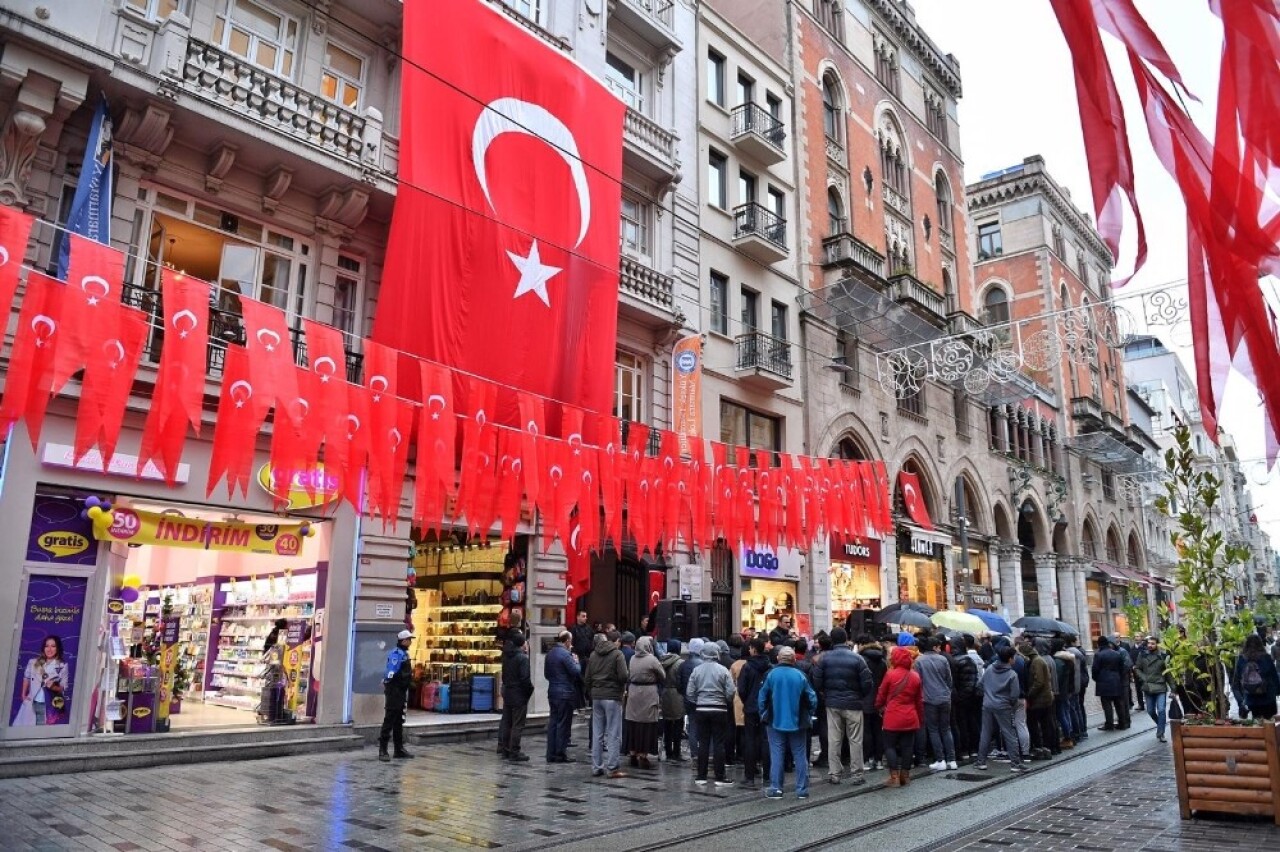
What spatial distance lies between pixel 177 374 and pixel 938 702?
33.7 feet

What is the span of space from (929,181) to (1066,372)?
1633 centimetres

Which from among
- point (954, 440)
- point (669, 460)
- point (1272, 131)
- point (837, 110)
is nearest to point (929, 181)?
point (837, 110)

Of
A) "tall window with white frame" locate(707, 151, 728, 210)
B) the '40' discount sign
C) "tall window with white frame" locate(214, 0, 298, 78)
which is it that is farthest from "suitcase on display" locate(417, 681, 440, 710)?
"tall window with white frame" locate(707, 151, 728, 210)

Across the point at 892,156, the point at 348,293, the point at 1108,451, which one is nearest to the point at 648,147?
the point at 348,293

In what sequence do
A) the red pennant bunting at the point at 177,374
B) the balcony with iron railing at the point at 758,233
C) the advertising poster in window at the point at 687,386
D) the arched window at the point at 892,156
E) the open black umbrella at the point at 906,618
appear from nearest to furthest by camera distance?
the red pennant bunting at the point at 177,374 < the open black umbrella at the point at 906,618 < the advertising poster in window at the point at 687,386 < the balcony with iron railing at the point at 758,233 < the arched window at the point at 892,156

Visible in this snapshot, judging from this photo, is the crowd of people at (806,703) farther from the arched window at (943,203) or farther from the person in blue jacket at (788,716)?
the arched window at (943,203)

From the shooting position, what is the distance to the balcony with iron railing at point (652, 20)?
21.3m

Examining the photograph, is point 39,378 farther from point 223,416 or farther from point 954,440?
point 954,440

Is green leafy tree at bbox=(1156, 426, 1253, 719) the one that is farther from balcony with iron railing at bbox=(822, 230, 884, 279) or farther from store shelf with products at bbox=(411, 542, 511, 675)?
balcony with iron railing at bbox=(822, 230, 884, 279)

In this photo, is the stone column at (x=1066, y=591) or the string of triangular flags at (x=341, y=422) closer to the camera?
the string of triangular flags at (x=341, y=422)

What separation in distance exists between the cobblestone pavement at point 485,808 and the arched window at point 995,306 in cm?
3807

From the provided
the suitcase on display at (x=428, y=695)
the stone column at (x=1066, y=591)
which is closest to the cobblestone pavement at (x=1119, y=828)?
the suitcase on display at (x=428, y=695)

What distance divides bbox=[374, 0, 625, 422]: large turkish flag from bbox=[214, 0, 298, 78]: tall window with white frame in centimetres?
232

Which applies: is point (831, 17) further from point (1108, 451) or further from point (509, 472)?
point (1108, 451)
